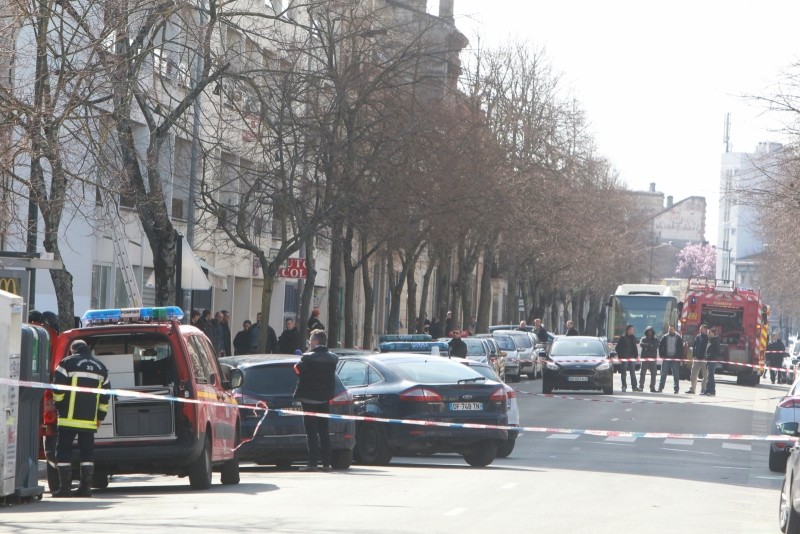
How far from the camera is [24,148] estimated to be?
15.3 meters

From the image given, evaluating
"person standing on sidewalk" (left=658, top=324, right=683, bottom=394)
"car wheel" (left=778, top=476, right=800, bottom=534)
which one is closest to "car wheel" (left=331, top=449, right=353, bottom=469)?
"car wheel" (left=778, top=476, right=800, bottom=534)

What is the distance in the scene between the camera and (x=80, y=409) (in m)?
14.0

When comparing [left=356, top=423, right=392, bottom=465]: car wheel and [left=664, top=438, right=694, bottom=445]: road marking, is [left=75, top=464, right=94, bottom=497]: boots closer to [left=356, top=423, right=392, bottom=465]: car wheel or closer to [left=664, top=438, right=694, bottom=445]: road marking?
[left=356, top=423, right=392, bottom=465]: car wheel

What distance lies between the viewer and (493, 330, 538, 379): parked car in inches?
1881

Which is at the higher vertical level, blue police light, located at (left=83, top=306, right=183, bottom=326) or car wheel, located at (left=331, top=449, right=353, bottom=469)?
blue police light, located at (left=83, top=306, right=183, bottom=326)

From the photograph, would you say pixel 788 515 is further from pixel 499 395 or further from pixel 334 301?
pixel 334 301

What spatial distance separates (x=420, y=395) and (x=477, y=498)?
183 inches

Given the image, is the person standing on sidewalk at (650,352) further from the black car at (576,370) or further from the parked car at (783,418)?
the parked car at (783,418)

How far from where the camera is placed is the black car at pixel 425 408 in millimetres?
18453

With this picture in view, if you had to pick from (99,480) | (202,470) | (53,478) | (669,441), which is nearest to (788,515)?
(202,470)

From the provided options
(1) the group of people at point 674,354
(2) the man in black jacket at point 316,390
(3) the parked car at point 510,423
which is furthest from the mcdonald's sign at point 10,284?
(1) the group of people at point 674,354

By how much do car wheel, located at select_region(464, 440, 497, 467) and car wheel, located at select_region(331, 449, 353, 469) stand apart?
5.67 feet

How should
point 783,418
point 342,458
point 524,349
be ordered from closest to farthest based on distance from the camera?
point 342,458 < point 783,418 < point 524,349

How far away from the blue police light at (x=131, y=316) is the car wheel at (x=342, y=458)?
13.3 feet
